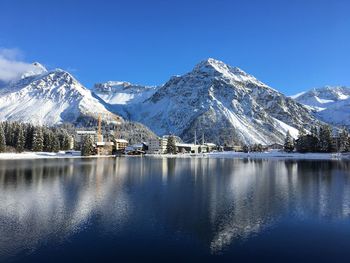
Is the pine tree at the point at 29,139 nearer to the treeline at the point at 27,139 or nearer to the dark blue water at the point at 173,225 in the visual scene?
the treeline at the point at 27,139

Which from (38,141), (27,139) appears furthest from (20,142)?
(27,139)

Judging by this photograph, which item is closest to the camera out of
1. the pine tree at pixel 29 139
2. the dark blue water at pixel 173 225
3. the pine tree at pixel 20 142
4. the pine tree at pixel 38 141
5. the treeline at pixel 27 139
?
the dark blue water at pixel 173 225

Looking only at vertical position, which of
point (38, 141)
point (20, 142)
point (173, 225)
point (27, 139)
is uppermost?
point (27, 139)

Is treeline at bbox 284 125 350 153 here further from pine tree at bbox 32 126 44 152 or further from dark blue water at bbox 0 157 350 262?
→ pine tree at bbox 32 126 44 152

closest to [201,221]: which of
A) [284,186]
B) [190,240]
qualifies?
[190,240]

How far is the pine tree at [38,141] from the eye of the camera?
17875 cm

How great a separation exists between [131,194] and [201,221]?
1920cm

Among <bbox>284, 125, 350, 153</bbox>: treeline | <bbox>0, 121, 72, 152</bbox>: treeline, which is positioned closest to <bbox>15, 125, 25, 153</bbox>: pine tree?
<bbox>0, 121, 72, 152</bbox>: treeline

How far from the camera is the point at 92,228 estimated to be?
3294cm

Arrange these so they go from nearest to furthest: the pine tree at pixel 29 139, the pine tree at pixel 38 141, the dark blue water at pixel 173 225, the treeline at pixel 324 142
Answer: the dark blue water at pixel 173 225 < the pine tree at pixel 38 141 < the treeline at pixel 324 142 < the pine tree at pixel 29 139

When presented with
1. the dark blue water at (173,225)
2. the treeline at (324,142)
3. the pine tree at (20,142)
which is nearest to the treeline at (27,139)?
the pine tree at (20,142)

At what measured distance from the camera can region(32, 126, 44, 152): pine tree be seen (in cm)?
17875

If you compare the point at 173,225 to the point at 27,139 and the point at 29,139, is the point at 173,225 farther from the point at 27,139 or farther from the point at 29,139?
the point at 27,139

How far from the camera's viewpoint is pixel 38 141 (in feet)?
592
